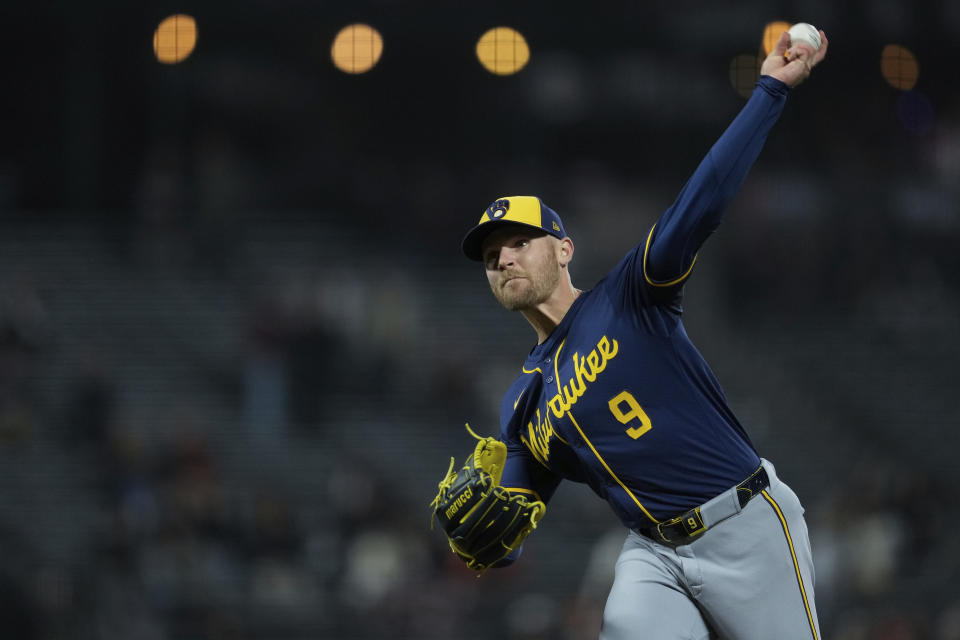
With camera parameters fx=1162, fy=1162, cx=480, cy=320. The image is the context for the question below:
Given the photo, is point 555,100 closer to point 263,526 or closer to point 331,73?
point 331,73

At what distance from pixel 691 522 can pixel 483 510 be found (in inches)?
22.2

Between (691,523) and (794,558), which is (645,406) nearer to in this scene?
(691,523)

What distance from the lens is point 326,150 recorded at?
35.6 ft

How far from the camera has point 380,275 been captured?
10.3m

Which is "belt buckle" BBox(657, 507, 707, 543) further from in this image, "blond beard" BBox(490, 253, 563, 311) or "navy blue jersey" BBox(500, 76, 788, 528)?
"blond beard" BBox(490, 253, 563, 311)

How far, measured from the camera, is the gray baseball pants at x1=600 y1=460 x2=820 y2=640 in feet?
9.66

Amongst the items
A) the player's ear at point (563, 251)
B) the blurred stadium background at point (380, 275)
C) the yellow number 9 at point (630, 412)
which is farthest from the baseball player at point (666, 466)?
the blurred stadium background at point (380, 275)

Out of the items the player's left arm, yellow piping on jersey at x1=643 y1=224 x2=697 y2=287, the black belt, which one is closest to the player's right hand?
the player's left arm

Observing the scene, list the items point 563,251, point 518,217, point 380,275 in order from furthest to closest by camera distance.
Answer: point 380,275, point 563,251, point 518,217

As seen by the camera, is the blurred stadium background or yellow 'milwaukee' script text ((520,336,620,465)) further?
the blurred stadium background

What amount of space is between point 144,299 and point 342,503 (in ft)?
9.19

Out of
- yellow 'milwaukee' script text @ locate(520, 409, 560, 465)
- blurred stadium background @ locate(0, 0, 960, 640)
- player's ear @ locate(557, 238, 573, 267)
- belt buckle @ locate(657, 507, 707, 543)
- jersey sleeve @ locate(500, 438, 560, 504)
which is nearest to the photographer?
belt buckle @ locate(657, 507, 707, 543)

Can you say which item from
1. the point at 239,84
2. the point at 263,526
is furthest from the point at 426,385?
the point at 239,84

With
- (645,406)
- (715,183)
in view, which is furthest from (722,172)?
(645,406)
